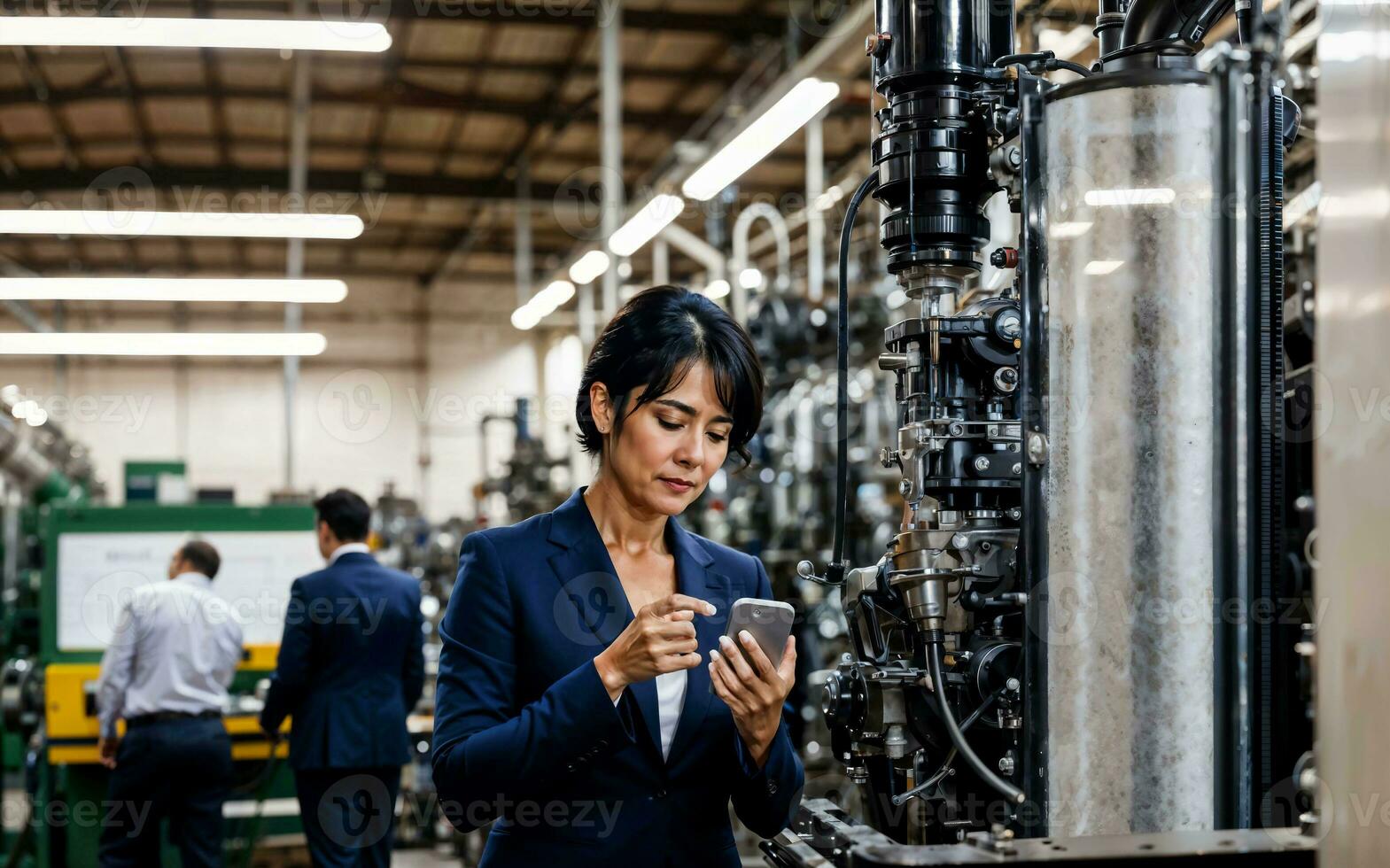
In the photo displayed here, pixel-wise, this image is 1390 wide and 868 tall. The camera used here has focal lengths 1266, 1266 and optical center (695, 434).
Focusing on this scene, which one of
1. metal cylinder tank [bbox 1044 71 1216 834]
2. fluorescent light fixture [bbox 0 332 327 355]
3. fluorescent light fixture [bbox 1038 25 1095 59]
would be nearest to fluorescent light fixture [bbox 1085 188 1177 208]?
metal cylinder tank [bbox 1044 71 1216 834]

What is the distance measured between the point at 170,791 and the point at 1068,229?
4.45 meters

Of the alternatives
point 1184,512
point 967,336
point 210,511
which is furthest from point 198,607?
point 1184,512

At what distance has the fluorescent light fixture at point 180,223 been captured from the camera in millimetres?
7402

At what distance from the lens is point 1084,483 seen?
1642 millimetres

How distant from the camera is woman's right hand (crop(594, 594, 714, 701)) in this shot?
153 cm

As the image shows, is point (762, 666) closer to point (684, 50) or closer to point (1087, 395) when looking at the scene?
point (1087, 395)

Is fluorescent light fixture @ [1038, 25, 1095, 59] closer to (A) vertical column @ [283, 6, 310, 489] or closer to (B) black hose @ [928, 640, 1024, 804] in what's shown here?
(B) black hose @ [928, 640, 1024, 804]

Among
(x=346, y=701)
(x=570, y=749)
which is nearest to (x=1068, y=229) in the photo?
(x=570, y=749)

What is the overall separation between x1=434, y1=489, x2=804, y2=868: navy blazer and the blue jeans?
354 centimetres

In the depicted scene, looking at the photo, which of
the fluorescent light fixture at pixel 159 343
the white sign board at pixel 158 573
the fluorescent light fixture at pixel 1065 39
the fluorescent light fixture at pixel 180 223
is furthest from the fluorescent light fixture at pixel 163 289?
the fluorescent light fixture at pixel 1065 39

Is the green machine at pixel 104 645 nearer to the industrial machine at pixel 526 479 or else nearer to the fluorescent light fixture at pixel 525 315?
the industrial machine at pixel 526 479

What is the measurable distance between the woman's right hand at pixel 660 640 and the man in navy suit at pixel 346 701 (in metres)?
3.27

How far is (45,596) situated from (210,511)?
2.66ft

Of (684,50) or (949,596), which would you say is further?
(684,50)
